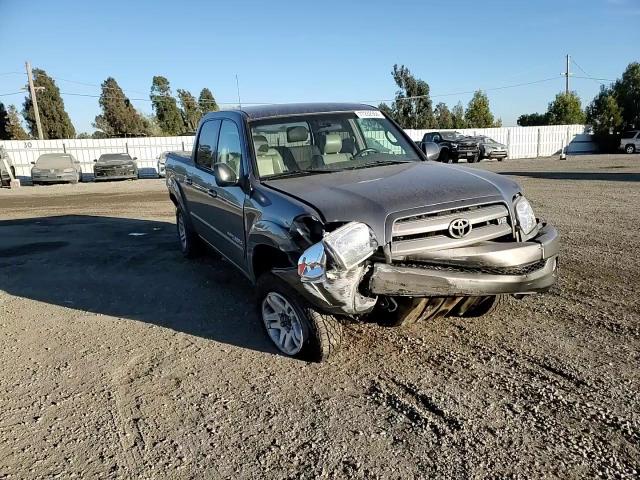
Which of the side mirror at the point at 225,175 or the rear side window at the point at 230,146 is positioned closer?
the side mirror at the point at 225,175

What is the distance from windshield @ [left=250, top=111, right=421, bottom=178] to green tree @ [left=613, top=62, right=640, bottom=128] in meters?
49.4

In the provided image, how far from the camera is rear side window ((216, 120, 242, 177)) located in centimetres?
451

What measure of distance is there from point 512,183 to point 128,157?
2448 centimetres

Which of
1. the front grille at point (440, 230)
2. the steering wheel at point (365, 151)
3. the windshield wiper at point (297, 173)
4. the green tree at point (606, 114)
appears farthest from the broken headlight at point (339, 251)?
the green tree at point (606, 114)

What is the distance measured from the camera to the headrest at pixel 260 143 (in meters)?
4.38

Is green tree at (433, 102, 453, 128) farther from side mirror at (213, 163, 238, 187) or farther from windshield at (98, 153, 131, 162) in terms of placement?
side mirror at (213, 163, 238, 187)

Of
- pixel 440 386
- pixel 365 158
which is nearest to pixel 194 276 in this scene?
pixel 365 158

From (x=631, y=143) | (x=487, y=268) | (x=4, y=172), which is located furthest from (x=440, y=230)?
(x=631, y=143)

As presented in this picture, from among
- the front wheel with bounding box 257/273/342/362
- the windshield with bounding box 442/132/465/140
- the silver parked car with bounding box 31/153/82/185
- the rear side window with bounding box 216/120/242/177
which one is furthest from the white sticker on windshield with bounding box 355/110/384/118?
the windshield with bounding box 442/132/465/140

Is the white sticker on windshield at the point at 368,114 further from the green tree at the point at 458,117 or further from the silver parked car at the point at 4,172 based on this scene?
the green tree at the point at 458,117

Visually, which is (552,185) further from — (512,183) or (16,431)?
A: (16,431)

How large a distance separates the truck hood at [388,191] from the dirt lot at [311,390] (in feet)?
3.55

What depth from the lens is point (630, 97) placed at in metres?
46.7

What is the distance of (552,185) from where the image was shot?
46.0ft
